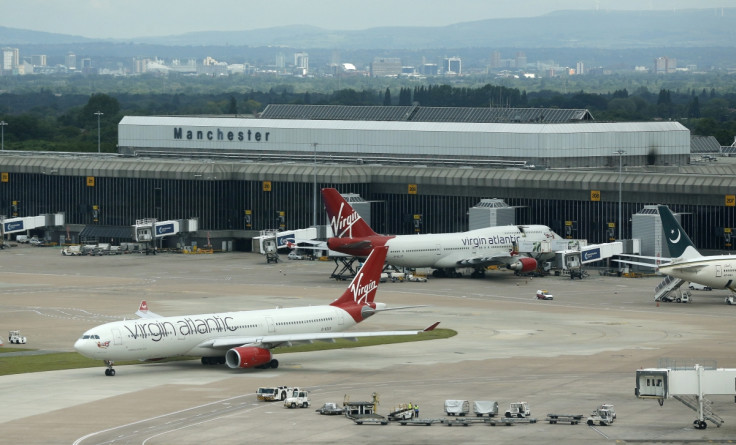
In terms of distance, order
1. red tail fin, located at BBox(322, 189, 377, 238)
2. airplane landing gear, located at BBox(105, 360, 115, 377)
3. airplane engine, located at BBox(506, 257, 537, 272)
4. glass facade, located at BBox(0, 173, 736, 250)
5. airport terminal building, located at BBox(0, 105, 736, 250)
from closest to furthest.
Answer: airplane landing gear, located at BBox(105, 360, 115, 377), red tail fin, located at BBox(322, 189, 377, 238), airplane engine, located at BBox(506, 257, 537, 272), airport terminal building, located at BBox(0, 105, 736, 250), glass facade, located at BBox(0, 173, 736, 250)

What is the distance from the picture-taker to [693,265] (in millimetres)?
124250

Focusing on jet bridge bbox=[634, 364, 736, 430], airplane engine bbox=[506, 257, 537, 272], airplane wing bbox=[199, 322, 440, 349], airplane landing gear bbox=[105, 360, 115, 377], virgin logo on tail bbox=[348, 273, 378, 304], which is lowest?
airplane engine bbox=[506, 257, 537, 272]

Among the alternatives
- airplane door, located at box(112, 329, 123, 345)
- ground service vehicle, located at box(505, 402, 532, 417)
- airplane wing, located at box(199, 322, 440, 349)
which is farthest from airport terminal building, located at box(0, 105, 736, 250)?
airplane door, located at box(112, 329, 123, 345)

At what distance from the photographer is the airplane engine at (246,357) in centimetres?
8944

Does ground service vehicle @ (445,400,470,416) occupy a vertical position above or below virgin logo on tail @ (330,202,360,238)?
below

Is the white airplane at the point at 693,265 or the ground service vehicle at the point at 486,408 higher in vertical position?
the white airplane at the point at 693,265

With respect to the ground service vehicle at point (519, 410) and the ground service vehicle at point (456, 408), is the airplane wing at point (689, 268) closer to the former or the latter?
the ground service vehicle at point (519, 410)

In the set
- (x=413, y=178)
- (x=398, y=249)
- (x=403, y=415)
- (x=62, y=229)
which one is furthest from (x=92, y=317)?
(x=62, y=229)

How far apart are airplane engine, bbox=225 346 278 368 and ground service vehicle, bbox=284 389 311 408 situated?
37.1 ft

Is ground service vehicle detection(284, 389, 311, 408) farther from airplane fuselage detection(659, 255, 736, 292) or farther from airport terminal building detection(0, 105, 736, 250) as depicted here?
airport terminal building detection(0, 105, 736, 250)

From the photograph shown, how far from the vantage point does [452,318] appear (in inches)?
4673

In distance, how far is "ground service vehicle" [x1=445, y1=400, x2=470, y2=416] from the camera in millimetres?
75000

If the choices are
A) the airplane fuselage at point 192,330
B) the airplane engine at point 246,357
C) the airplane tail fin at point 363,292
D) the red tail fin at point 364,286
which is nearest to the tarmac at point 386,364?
the airplane engine at point 246,357

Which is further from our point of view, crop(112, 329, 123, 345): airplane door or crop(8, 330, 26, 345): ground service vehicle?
crop(8, 330, 26, 345): ground service vehicle
